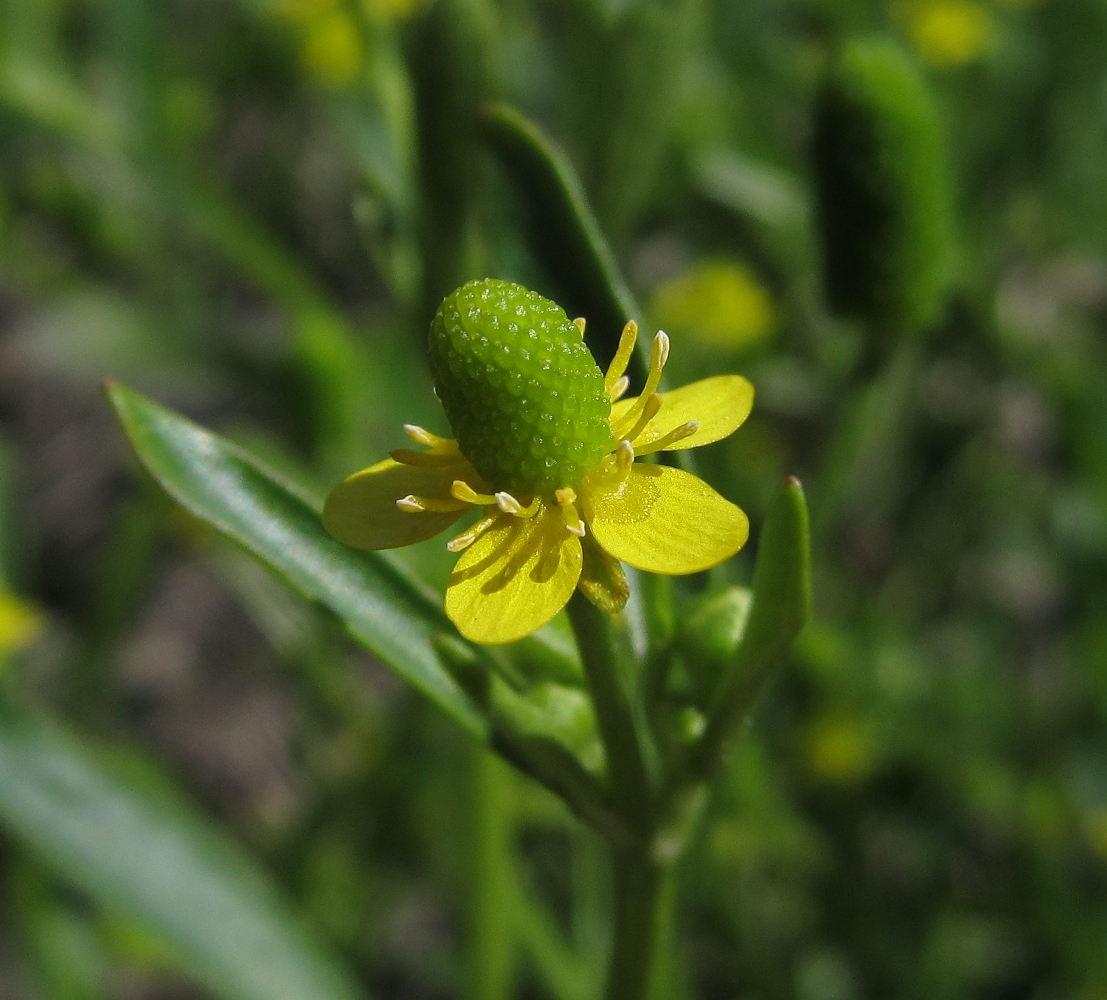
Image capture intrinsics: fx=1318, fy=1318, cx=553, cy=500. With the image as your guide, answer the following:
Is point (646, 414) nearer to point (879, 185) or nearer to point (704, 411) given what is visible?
point (704, 411)

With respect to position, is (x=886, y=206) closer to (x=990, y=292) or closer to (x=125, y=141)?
(x=990, y=292)

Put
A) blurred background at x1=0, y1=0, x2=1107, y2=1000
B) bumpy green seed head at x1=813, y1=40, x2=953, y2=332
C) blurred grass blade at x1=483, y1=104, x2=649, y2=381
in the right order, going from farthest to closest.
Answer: blurred background at x1=0, y1=0, x2=1107, y2=1000
bumpy green seed head at x1=813, y1=40, x2=953, y2=332
blurred grass blade at x1=483, y1=104, x2=649, y2=381

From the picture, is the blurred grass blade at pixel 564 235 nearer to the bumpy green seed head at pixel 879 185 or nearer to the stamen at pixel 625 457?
the stamen at pixel 625 457

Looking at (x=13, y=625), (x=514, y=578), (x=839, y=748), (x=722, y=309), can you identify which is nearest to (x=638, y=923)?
(x=514, y=578)

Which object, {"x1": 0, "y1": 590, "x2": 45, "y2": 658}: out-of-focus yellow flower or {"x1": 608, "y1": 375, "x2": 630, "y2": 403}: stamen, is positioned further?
{"x1": 0, "y1": 590, "x2": 45, "y2": 658}: out-of-focus yellow flower

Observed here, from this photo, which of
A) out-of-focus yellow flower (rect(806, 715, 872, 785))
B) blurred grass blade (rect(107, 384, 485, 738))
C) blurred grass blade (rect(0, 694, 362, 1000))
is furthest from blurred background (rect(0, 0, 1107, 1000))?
blurred grass blade (rect(107, 384, 485, 738))

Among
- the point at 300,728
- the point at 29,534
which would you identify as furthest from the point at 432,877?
the point at 29,534

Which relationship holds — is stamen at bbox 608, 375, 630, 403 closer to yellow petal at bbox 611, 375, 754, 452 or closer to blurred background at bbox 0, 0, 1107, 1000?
yellow petal at bbox 611, 375, 754, 452
